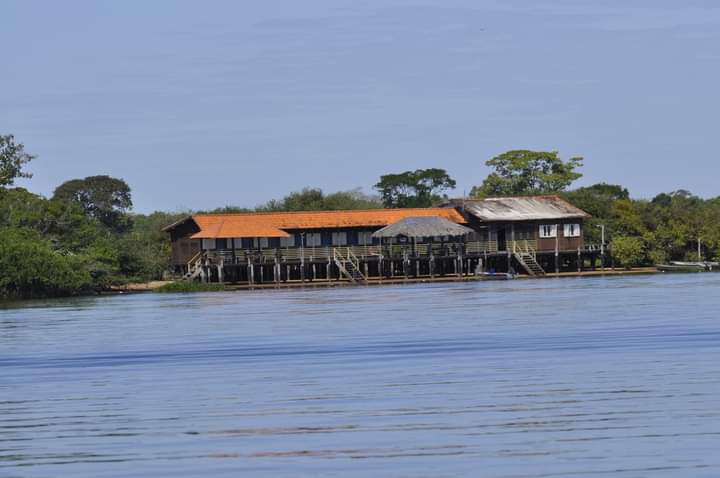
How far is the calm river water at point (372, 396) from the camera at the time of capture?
45.6ft

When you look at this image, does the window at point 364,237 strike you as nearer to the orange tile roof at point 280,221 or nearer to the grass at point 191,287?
the orange tile roof at point 280,221

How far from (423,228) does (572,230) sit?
9.47 m

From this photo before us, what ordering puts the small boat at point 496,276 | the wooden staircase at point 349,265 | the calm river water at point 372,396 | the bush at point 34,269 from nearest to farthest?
1. the calm river water at point 372,396
2. the bush at point 34,269
3. the wooden staircase at point 349,265
4. the small boat at point 496,276

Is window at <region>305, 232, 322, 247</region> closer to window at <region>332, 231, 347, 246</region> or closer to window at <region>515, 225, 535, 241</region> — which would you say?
window at <region>332, 231, 347, 246</region>

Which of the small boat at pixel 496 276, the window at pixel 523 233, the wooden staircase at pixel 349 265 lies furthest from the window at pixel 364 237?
the window at pixel 523 233

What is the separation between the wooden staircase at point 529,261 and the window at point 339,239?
27.9 ft

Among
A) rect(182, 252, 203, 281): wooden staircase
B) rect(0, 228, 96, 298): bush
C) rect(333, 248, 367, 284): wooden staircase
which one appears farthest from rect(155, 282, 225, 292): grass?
rect(333, 248, 367, 284): wooden staircase

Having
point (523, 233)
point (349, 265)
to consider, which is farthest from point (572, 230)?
point (349, 265)

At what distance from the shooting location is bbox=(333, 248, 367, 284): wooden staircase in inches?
2657

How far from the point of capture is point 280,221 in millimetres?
68062

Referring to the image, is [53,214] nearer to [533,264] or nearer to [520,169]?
[533,264]

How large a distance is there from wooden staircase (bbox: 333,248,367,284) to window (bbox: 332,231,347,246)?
45cm

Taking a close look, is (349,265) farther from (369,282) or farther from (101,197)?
(101,197)

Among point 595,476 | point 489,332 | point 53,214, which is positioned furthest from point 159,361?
point 53,214
